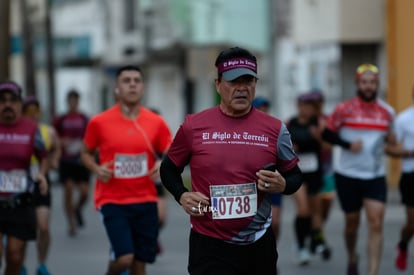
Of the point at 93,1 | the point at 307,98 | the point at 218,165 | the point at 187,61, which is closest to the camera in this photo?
the point at 218,165

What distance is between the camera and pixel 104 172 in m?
10.6

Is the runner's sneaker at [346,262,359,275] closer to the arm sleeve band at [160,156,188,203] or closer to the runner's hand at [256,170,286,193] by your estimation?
the arm sleeve band at [160,156,188,203]

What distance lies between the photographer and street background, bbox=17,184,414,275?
14086 mm

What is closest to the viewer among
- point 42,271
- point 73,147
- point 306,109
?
point 42,271

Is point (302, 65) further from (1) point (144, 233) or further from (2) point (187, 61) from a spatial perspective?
(1) point (144, 233)

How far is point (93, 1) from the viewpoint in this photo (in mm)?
55969

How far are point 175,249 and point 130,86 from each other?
6134 mm

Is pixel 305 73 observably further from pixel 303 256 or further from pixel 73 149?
pixel 303 256

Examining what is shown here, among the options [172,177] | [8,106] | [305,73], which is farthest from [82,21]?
[172,177]

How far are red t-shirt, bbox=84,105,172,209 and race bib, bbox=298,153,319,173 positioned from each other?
444 centimetres

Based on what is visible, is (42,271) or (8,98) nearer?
(8,98)

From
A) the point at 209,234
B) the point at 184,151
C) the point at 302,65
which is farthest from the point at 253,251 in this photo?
the point at 302,65

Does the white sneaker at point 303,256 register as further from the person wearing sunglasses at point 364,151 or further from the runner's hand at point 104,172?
the runner's hand at point 104,172

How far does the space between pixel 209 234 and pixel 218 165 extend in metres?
0.43
